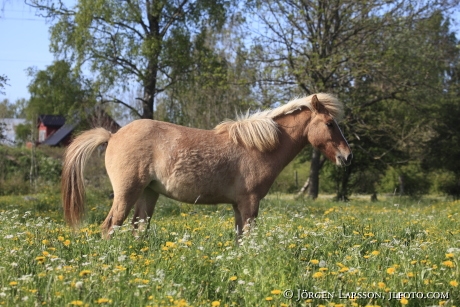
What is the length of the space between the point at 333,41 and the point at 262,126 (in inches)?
638

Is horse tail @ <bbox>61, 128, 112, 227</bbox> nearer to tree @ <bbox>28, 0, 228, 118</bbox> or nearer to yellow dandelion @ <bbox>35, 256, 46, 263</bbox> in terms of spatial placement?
yellow dandelion @ <bbox>35, 256, 46, 263</bbox>

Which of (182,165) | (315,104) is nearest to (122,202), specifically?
(182,165)

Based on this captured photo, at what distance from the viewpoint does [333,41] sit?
22875 millimetres

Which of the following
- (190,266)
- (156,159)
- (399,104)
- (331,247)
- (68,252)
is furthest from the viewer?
(399,104)

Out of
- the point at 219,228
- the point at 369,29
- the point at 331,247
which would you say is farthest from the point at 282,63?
the point at 331,247

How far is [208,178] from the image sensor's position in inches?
285

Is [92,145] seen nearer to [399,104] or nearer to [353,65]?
[353,65]

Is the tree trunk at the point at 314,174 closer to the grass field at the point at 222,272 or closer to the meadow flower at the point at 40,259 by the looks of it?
the grass field at the point at 222,272

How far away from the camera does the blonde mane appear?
24.6 feet

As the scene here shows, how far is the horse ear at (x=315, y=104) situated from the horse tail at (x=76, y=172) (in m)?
2.79

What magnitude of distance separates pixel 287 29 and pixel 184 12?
15.7 feet
